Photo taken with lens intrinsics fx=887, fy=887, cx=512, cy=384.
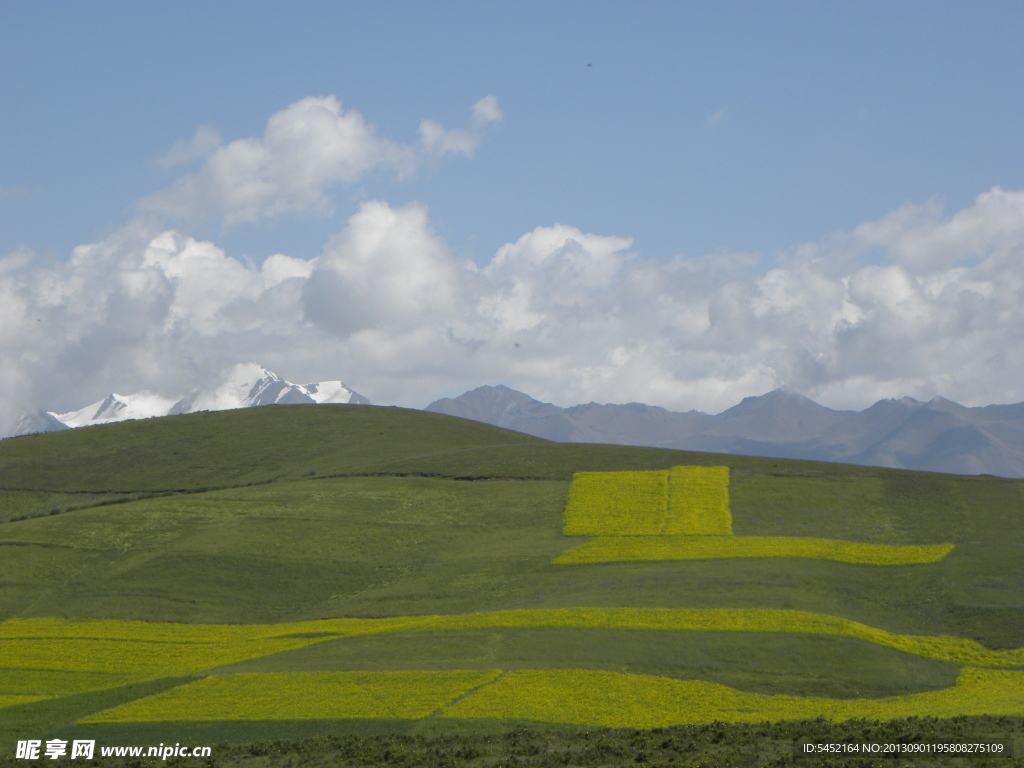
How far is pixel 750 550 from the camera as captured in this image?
61.4m

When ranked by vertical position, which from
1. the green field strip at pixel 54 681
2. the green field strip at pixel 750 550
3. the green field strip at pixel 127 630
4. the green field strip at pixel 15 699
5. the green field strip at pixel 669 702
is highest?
the green field strip at pixel 750 550

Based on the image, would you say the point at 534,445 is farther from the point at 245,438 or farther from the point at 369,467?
the point at 245,438

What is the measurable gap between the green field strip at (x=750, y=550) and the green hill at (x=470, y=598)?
0.99m

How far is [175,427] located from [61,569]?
63.4 metres

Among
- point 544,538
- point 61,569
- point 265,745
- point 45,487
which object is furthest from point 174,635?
point 45,487

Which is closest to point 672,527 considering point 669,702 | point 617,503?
point 617,503

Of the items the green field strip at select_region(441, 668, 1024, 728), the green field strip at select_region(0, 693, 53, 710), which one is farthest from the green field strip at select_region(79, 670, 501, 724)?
the green field strip at select_region(0, 693, 53, 710)

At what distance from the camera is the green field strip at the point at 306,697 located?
33969mm

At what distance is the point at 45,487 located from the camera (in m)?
93.6

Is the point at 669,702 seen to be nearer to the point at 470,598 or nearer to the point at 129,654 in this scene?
the point at 470,598

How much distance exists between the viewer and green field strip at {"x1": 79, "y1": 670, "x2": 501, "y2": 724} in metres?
34.0

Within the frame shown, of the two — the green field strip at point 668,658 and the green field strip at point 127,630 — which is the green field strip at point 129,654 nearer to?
the green field strip at point 127,630

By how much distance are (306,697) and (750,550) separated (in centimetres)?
3564

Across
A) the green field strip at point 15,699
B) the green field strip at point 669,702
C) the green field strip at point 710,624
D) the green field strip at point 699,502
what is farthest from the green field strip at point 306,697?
the green field strip at point 699,502
